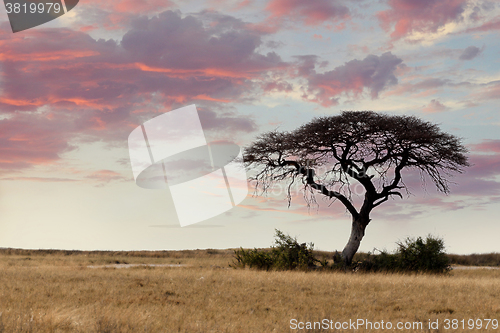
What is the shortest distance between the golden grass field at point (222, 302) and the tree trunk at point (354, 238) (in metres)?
7.06

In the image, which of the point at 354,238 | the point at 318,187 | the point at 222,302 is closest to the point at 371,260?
the point at 354,238

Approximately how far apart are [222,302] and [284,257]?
10.9 meters

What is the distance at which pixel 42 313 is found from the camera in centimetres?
962

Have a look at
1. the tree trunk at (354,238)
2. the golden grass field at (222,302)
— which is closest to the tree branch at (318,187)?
the tree trunk at (354,238)

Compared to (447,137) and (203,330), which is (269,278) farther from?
(447,137)

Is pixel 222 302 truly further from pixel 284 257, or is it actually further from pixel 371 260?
pixel 371 260

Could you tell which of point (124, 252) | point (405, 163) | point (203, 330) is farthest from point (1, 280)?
point (124, 252)

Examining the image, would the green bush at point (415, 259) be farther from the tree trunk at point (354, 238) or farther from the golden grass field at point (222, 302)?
the golden grass field at point (222, 302)

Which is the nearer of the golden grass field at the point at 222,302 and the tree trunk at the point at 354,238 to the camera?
the golden grass field at the point at 222,302

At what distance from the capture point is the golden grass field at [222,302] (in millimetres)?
8984

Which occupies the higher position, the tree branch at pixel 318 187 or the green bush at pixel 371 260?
the tree branch at pixel 318 187

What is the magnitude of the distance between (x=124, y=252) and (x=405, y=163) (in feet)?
111

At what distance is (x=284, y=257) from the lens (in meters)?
22.6

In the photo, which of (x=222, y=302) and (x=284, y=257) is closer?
(x=222, y=302)
